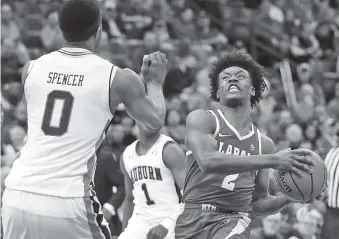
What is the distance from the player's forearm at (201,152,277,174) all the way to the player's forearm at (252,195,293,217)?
847mm

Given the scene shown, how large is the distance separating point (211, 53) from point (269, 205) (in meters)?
9.78

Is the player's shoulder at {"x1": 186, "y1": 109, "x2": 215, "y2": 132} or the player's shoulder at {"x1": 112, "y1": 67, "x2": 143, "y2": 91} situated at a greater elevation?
the player's shoulder at {"x1": 112, "y1": 67, "x2": 143, "y2": 91}

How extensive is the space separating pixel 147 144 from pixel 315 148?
5980 mm

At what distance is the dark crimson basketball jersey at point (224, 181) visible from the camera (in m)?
6.09

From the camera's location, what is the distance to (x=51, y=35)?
14102 mm

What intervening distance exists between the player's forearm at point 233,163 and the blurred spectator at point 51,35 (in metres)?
8.69

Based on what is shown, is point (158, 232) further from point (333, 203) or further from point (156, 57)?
point (333, 203)

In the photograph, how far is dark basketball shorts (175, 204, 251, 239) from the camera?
5977mm

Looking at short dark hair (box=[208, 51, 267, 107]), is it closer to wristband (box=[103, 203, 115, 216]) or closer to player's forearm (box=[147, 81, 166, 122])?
player's forearm (box=[147, 81, 166, 122])

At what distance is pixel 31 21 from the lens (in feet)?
48.1

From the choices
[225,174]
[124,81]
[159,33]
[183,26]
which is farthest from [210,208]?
[183,26]

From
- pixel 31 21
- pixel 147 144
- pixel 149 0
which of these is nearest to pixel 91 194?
pixel 147 144

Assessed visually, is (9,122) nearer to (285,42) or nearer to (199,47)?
(199,47)

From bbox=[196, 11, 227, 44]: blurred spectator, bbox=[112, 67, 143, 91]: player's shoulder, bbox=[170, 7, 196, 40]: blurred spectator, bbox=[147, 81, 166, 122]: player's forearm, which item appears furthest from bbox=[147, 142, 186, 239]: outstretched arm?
bbox=[196, 11, 227, 44]: blurred spectator
